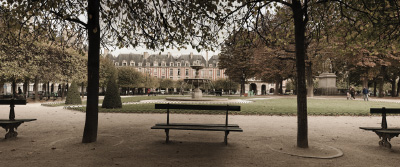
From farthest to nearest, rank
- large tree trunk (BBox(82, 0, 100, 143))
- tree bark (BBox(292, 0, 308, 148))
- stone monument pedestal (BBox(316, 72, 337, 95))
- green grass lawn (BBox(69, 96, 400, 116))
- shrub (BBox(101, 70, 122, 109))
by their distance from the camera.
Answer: stone monument pedestal (BBox(316, 72, 337, 95)), shrub (BBox(101, 70, 122, 109)), green grass lawn (BBox(69, 96, 400, 116)), large tree trunk (BBox(82, 0, 100, 143)), tree bark (BBox(292, 0, 308, 148))

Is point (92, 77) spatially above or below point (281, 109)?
above

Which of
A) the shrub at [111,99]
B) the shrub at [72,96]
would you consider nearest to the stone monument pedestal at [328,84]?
the shrub at [111,99]

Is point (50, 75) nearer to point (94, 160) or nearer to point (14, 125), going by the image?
point (14, 125)

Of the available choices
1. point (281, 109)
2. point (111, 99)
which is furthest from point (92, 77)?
point (281, 109)

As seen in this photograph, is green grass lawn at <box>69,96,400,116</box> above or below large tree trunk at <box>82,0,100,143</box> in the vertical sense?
below

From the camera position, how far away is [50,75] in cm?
2577

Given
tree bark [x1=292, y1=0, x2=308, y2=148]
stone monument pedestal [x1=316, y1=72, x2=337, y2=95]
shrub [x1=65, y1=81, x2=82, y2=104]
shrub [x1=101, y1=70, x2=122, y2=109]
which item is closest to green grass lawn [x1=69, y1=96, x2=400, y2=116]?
shrub [x1=101, y1=70, x2=122, y2=109]

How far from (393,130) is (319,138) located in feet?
5.52

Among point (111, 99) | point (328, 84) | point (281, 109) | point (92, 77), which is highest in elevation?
point (328, 84)

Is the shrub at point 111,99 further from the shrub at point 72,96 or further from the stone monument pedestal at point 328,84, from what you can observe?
the stone monument pedestal at point 328,84

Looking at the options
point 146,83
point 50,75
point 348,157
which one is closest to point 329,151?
point 348,157

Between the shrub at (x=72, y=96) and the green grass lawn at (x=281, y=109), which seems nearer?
the green grass lawn at (x=281, y=109)

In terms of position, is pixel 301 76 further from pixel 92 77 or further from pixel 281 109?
pixel 281 109

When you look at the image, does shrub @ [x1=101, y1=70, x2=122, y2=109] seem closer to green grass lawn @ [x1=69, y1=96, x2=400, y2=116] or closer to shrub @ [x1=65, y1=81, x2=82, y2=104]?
green grass lawn @ [x1=69, y1=96, x2=400, y2=116]
